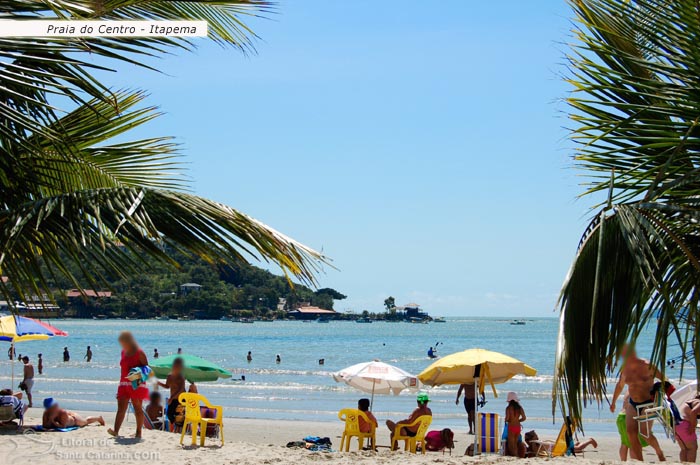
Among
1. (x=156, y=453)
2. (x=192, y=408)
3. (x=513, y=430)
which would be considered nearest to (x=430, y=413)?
(x=513, y=430)

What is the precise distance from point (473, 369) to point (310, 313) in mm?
149054

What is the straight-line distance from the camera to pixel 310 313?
530 feet

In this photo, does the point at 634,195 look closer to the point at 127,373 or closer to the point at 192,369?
the point at 127,373

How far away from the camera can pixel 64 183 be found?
430cm

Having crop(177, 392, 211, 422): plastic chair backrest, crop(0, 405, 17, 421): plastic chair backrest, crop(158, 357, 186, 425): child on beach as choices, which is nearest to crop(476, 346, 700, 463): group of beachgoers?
crop(177, 392, 211, 422): plastic chair backrest

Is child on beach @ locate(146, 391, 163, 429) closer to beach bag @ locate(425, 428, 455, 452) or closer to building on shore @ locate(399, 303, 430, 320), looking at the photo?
beach bag @ locate(425, 428, 455, 452)

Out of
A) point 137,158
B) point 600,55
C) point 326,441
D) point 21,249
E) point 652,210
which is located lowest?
point 326,441

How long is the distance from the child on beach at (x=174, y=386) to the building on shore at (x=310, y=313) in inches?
5527

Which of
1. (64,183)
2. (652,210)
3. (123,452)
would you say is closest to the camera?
(652,210)

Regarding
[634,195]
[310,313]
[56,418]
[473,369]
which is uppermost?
[634,195]

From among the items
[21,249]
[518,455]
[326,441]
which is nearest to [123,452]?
[326,441]

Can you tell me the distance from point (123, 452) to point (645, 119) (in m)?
7.24

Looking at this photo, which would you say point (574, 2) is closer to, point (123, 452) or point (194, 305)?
point (123, 452)

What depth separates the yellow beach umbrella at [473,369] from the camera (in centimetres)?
1277
